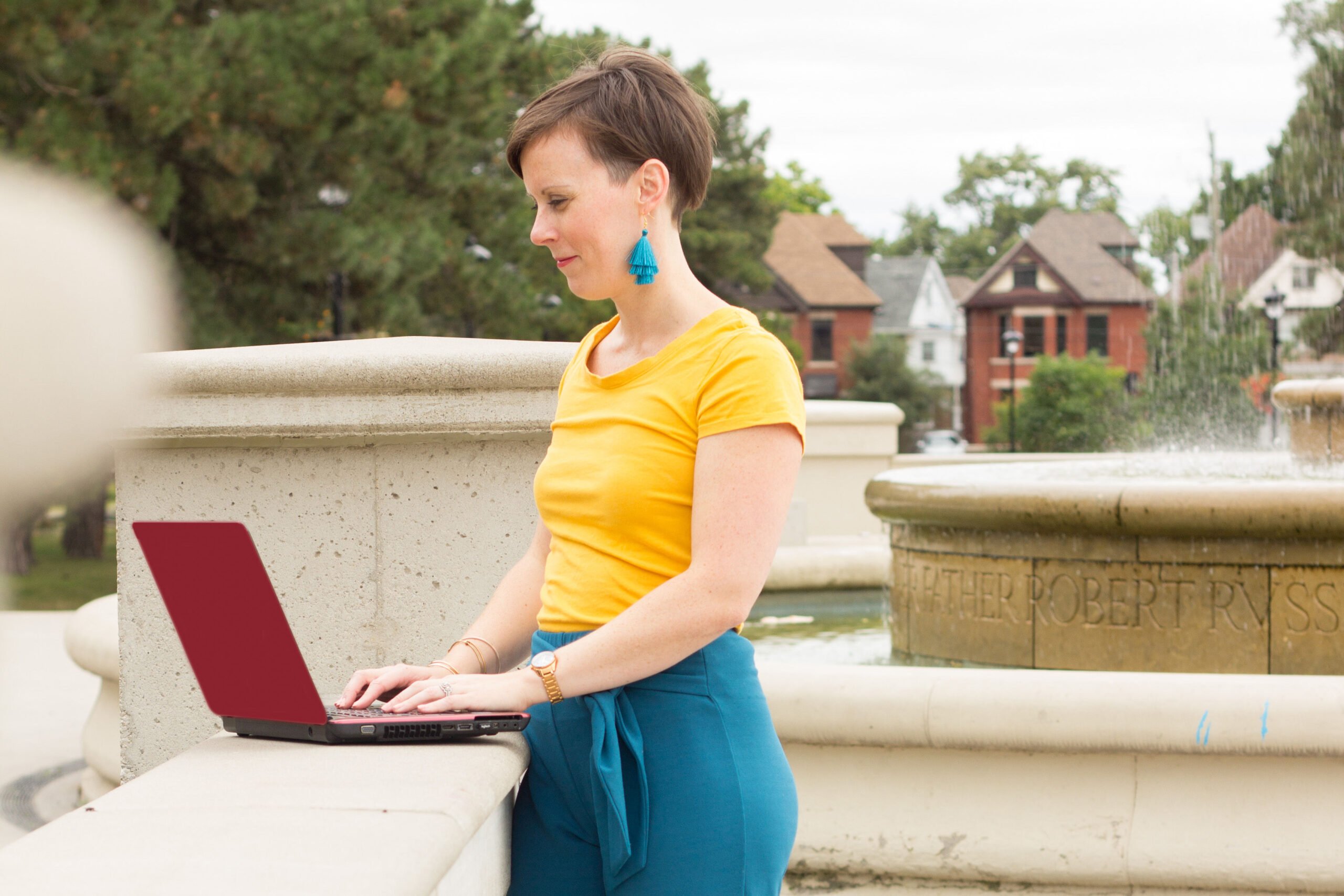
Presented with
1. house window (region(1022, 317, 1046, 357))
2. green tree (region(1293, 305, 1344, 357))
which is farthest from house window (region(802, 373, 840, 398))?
green tree (region(1293, 305, 1344, 357))

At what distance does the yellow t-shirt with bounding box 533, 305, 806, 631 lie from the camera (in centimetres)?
179

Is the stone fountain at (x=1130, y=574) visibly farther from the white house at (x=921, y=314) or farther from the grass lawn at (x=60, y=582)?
the white house at (x=921, y=314)

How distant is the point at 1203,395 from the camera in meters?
31.9

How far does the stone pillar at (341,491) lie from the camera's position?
2.78m

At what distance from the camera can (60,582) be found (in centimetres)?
1714

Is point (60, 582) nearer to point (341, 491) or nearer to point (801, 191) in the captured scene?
point (341, 491)

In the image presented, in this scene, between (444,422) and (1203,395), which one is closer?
(444,422)

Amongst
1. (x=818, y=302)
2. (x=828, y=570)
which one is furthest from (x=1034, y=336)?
(x=828, y=570)

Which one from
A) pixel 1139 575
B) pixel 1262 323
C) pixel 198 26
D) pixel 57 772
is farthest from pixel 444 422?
pixel 1262 323

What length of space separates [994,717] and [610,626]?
6.15 ft

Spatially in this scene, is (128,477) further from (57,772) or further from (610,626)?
(57,772)

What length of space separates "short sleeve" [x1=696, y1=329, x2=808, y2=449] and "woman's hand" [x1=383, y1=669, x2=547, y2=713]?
1.34 feet

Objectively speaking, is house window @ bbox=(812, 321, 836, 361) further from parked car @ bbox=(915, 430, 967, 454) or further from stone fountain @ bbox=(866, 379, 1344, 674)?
stone fountain @ bbox=(866, 379, 1344, 674)

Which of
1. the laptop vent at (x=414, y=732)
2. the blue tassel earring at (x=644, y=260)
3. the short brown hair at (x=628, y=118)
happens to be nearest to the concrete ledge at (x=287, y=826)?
the laptop vent at (x=414, y=732)
